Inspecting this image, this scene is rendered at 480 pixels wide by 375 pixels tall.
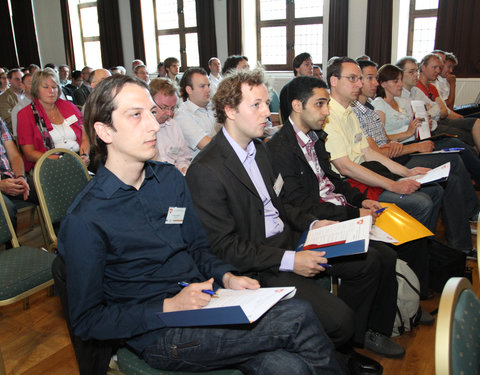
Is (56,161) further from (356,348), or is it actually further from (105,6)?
(105,6)

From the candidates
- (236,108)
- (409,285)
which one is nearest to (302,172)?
(236,108)

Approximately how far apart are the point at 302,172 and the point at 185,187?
92cm

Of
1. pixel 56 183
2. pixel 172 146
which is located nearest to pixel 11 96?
pixel 172 146

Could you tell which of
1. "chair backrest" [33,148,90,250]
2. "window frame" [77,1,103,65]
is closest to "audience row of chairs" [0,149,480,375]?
"chair backrest" [33,148,90,250]

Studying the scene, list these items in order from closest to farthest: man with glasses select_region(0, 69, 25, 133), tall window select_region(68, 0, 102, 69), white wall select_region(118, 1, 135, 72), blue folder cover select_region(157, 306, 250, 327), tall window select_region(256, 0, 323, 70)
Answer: blue folder cover select_region(157, 306, 250, 327) < man with glasses select_region(0, 69, 25, 133) < tall window select_region(256, 0, 323, 70) < white wall select_region(118, 1, 135, 72) < tall window select_region(68, 0, 102, 69)

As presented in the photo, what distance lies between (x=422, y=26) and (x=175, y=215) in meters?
7.77

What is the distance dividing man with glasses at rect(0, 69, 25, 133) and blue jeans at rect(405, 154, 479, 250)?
5.36 m

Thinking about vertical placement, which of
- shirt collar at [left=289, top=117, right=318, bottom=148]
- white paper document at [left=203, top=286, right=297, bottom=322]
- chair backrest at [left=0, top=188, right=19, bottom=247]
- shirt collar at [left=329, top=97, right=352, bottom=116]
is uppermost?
shirt collar at [left=329, top=97, right=352, bottom=116]

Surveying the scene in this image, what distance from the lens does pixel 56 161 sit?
7.12 ft

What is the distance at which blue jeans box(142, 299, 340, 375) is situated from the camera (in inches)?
43.8

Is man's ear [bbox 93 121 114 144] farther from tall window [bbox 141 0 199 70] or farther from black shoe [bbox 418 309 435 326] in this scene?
tall window [bbox 141 0 199 70]

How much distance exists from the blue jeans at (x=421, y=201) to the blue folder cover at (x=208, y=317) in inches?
73.1

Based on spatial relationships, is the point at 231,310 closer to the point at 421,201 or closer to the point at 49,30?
the point at 421,201

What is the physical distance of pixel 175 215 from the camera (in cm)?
132
